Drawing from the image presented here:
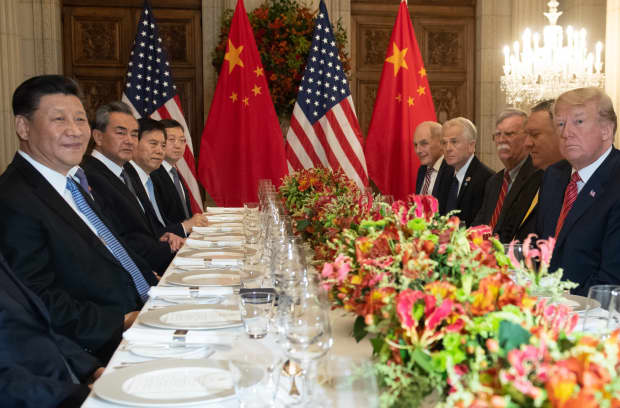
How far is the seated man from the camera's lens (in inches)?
222

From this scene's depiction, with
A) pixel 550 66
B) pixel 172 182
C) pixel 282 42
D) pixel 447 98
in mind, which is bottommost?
pixel 172 182

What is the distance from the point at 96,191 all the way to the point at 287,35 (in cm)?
395

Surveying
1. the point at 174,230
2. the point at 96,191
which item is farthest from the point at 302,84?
the point at 96,191

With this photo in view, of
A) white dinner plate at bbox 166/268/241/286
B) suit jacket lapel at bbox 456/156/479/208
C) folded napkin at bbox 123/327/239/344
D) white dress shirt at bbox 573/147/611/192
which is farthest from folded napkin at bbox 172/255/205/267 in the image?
suit jacket lapel at bbox 456/156/479/208

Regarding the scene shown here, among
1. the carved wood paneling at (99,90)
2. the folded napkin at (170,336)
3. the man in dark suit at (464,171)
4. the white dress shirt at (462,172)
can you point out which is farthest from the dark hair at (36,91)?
the carved wood paneling at (99,90)

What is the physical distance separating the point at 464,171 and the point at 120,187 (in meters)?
2.79

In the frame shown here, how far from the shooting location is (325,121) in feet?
23.1

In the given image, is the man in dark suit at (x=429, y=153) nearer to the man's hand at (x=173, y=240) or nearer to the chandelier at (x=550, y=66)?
the chandelier at (x=550, y=66)

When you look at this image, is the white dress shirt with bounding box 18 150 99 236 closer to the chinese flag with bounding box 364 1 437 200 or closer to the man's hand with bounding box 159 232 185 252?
the man's hand with bounding box 159 232 185 252

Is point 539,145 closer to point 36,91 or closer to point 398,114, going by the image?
point 36,91

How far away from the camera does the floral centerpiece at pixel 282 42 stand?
7.02 m

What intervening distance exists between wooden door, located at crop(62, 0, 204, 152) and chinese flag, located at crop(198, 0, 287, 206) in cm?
66

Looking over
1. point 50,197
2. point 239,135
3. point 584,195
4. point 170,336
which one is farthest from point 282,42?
point 170,336

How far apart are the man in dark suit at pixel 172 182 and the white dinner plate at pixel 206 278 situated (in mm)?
2868
